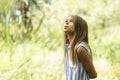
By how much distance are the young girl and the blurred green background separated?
45.7 inches

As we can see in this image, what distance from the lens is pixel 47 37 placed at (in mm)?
4875

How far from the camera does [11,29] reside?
4609 mm

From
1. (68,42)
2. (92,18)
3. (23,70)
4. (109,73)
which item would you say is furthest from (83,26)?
(92,18)

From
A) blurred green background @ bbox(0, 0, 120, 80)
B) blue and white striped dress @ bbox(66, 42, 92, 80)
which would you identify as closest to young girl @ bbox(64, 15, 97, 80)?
blue and white striped dress @ bbox(66, 42, 92, 80)

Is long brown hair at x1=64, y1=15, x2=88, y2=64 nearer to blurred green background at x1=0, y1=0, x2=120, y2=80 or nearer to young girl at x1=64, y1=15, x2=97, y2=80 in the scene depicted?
young girl at x1=64, y1=15, x2=97, y2=80

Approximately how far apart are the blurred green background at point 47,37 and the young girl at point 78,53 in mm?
1161

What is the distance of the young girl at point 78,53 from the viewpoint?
230 centimetres

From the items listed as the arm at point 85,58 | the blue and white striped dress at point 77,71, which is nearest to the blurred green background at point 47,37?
the blue and white striped dress at point 77,71

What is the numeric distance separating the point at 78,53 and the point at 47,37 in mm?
2597

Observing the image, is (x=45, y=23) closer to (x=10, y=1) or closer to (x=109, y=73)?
(x=10, y=1)

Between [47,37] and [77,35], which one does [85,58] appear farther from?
[47,37]

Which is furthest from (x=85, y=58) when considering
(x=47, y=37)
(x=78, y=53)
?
(x=47, y=37)

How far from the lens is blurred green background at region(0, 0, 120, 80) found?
12.8 ft

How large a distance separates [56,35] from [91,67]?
272cm
